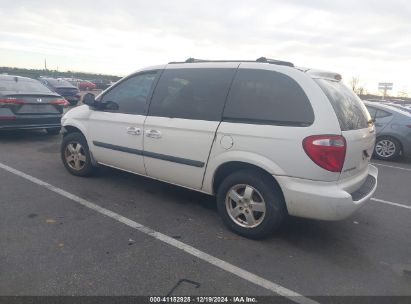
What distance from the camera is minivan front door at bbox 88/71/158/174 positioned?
14.7ft

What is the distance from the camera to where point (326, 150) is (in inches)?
123

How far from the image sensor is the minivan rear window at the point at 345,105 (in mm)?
3320

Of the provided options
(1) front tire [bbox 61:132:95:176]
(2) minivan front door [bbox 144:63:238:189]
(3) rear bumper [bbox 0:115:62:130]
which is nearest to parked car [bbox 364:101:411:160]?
(2) minivan front door [bbox 144:63:238:189]

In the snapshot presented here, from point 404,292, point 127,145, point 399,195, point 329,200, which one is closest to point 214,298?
point 329,200

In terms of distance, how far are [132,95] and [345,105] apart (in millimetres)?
2786

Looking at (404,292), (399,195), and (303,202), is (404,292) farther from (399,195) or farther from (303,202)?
(399,195)

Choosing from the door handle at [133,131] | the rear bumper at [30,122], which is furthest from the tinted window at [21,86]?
the door handle at [133,131]

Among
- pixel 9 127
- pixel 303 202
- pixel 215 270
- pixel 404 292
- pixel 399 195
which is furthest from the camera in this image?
pixel 9 127

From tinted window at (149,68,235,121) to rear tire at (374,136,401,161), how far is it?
653 centimetres

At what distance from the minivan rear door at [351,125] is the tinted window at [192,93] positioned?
109 cm

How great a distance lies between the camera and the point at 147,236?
3574 millimetres

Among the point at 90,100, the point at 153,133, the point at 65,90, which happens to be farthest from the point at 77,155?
the point at 65,90

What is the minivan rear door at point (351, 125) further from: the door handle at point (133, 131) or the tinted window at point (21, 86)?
the tinted window at point (21, 86)

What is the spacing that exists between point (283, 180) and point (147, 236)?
5.13 feet
